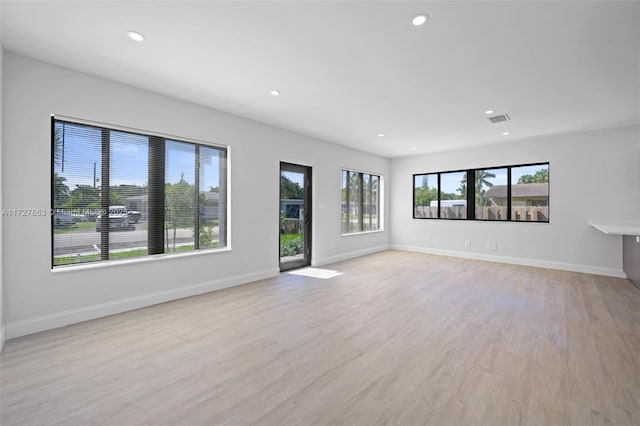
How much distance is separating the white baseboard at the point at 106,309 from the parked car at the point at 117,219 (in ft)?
2.96

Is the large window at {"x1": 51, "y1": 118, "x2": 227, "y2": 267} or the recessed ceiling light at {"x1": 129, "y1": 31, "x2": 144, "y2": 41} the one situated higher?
the recessed ceiling light at {"x1": 129, "y1": 31, "x2": 144, "y2": 41}

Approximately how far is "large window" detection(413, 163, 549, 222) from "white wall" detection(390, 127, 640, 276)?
6.9 inches

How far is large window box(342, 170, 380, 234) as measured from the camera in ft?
23.7

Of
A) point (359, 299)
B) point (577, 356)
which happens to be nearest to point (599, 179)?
point (577, 356)

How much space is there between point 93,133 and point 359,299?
3.95 metres

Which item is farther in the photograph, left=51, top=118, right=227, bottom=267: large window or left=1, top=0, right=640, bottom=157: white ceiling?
left=51, top=118, right=227, bottom=267: large window

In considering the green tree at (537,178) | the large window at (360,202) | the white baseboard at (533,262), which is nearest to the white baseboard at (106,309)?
the large window at (360,202)

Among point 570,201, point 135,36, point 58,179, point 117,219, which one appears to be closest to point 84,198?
point 58,179

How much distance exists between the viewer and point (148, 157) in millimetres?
3857

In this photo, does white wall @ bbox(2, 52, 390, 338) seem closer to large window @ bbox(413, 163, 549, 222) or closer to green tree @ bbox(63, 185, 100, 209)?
green tree @ bbox(63, 185, 100, 209)

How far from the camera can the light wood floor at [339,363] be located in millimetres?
1815

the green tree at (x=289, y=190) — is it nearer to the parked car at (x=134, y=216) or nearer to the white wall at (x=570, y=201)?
the parked car at (x=134, y=216)

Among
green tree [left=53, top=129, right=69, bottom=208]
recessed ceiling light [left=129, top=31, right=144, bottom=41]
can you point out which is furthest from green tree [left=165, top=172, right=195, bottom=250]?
recessed ceiling light [left=129, top=31, right=144, bottom=41]

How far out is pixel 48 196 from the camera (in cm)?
302
